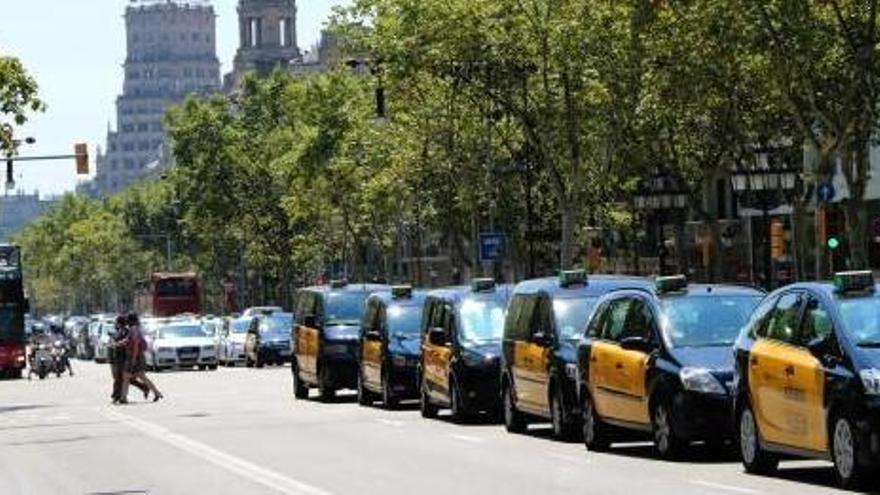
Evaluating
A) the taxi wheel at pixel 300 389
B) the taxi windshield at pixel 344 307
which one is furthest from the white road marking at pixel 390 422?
the taxi wheel at pixel 300 389

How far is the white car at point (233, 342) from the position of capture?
68.8 m

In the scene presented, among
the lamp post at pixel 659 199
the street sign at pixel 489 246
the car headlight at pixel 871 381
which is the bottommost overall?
the car headlight at pixel 871 381

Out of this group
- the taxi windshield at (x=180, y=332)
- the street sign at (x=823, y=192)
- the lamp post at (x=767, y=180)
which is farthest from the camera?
the taxi windshield at (x=180, y=332)

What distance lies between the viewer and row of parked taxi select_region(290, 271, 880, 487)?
1617cm

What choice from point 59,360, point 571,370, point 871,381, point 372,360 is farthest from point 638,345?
point 59,360

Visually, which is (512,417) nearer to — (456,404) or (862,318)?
(456,404)

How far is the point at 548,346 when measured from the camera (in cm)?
2370

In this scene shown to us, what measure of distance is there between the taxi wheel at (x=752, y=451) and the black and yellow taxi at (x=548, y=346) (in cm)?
436

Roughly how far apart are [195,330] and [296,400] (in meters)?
29.6

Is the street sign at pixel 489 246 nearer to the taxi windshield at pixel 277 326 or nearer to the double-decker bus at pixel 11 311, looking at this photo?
the taxi windshield at pixel 277 326

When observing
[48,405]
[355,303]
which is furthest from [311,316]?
[48,405]

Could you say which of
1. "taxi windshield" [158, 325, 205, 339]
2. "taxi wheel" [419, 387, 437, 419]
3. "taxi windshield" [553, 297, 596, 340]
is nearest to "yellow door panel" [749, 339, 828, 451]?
"taxi windshield" [553, 297, 596, 340]

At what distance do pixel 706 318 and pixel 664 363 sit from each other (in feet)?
3.22

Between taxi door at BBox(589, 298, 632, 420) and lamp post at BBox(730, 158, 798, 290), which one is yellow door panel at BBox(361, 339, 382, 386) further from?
lamp post at BBox(730, 158, 798, 290)
